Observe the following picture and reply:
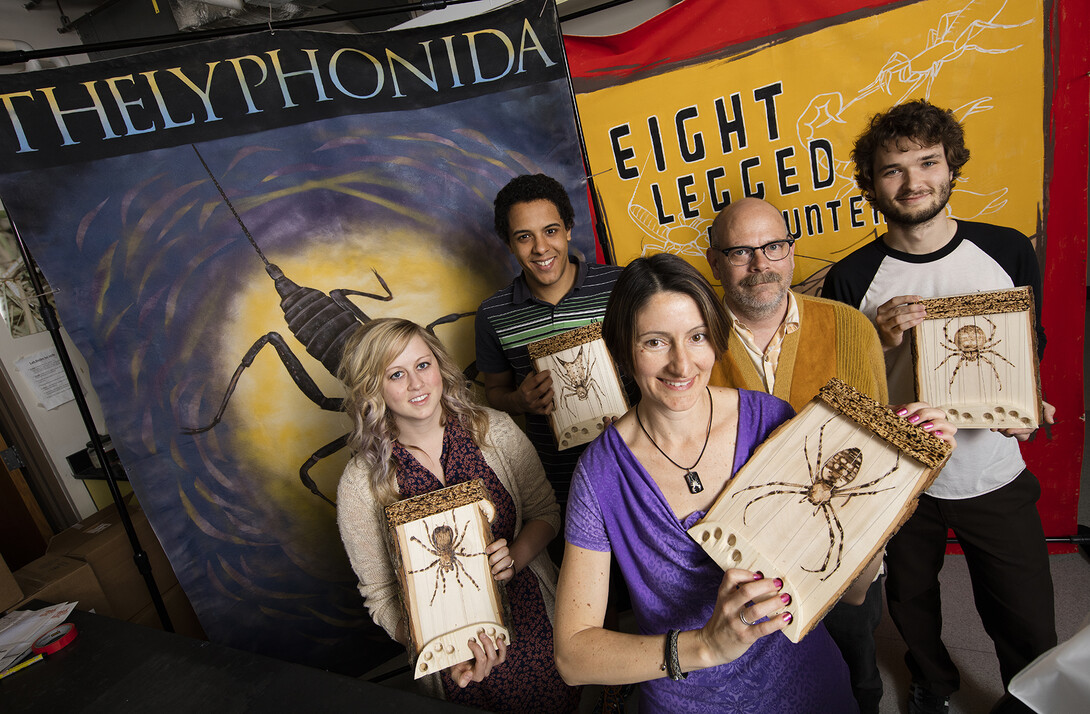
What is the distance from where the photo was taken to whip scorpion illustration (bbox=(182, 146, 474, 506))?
2.44m

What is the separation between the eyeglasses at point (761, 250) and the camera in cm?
172

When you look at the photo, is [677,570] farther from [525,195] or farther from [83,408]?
[83,408]

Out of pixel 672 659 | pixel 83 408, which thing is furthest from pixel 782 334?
pixel 83 408

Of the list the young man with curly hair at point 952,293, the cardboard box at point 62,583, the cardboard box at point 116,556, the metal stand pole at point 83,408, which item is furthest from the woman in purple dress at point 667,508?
the cardboard box at point 116,556

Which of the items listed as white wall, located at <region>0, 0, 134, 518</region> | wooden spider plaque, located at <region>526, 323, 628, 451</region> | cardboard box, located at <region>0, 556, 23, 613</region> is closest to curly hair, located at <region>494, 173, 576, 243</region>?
wooden spider plaque, located at <region>526, 323, 628, 451</region>

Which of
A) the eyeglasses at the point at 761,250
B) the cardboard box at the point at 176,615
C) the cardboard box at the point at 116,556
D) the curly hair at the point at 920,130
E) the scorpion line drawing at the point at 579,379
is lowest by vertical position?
the cardboard box at the point at 176,615

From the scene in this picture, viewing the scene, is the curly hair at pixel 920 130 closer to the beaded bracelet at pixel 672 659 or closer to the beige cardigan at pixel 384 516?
the beige cardigan at pixel 384 516

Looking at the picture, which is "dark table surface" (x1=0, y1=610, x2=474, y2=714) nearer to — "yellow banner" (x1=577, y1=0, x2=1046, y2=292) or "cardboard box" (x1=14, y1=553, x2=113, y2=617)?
"cardboard box" (x1=14, y1=553, x2=113, y2=617)

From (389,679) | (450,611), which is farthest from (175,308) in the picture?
(389,679)

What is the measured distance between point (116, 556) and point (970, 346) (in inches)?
135

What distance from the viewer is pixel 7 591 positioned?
1991mm

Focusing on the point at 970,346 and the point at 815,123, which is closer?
the point at 970,346

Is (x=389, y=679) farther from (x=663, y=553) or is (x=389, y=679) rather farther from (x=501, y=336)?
(x=663, y=553)

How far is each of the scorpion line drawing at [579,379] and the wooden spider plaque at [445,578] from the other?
49cm
